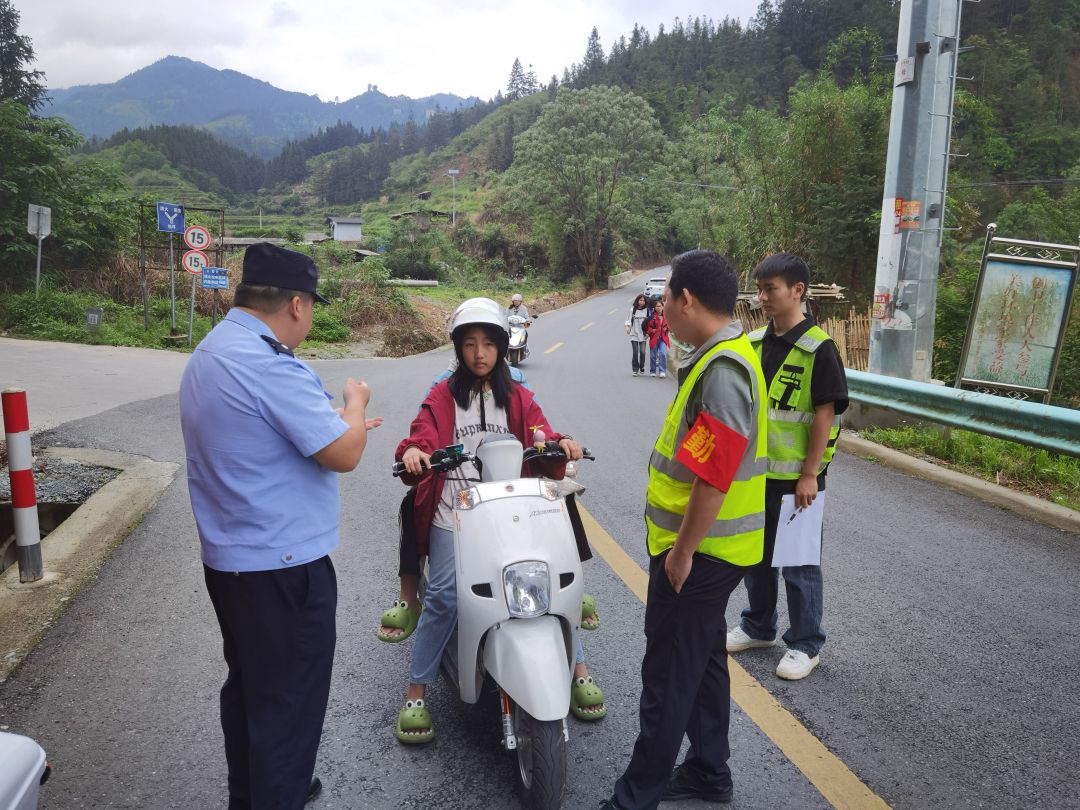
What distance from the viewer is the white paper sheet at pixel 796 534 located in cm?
365

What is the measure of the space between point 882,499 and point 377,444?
5.23 metres

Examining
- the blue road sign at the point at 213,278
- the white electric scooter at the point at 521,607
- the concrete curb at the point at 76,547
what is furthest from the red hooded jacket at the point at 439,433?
the blue road sign at the point at 213,278

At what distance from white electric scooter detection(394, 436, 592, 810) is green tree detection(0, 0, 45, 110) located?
4046cm

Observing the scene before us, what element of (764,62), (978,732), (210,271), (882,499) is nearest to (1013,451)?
(882,499)

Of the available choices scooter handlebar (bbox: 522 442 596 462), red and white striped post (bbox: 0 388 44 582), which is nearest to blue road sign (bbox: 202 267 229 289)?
red and white striped post (bbox: 0 388 44 582)

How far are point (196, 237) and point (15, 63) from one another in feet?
82.7

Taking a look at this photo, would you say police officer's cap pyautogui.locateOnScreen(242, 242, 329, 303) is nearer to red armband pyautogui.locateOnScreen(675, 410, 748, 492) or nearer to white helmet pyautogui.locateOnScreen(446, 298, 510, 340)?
white helmet pyautogui.locateOnScreen(446, 298, 510, 340)

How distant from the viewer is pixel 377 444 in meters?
8.95

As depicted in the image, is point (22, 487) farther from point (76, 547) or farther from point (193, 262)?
point (193, 262)

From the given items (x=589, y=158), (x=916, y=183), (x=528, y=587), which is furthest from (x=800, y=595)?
(x=589, y=158)

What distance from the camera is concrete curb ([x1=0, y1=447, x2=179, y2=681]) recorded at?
4023 millimetres

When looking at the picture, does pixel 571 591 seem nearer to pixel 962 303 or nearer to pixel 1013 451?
pixel 1013 451

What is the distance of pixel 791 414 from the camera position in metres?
3.63

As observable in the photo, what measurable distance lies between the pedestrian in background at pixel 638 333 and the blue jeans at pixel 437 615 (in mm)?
13782
